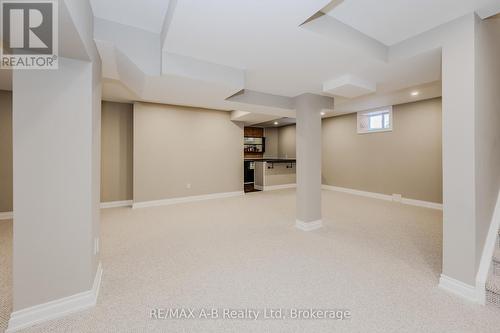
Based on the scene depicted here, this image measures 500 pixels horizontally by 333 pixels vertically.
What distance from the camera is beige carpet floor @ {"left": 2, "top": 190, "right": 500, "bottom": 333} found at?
63.0 inches

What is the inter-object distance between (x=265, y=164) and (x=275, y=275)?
5.08 metres

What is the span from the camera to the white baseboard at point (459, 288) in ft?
5.93

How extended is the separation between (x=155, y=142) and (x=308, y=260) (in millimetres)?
4175

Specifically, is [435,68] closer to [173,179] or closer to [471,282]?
[471,282]

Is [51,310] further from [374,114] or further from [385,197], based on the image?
[374,114]

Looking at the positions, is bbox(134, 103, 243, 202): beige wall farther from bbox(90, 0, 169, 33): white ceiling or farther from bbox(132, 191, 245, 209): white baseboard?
bbox(90, 0, 169, 33): white ceiling

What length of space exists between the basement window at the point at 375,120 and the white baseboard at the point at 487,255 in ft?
12.7

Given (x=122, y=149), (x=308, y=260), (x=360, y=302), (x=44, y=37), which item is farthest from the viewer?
(x=122, y=149)

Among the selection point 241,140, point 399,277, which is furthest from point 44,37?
point 241,140

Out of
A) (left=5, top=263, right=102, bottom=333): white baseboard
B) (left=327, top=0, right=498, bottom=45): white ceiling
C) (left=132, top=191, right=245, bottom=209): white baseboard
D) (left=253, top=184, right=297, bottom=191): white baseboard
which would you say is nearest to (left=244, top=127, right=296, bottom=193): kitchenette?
(left=253, top=184, right=297, bottom=191): white baseboard

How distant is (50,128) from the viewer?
5.28 ft

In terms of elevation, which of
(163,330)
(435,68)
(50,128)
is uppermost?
(435,68)

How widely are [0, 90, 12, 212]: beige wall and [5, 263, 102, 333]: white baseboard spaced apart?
12.5ft

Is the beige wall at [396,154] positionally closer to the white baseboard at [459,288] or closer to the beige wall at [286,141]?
the beige wall at [286,141]
